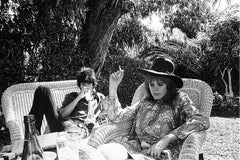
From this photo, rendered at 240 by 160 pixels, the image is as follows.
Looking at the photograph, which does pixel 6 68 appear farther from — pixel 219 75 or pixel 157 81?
pixel 219 75

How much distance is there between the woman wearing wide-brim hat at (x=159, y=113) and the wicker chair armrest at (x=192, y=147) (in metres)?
0.09

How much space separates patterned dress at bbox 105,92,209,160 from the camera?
7.61 feet

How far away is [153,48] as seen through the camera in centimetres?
1102

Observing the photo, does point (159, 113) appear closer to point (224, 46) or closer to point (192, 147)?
point (192, 147)

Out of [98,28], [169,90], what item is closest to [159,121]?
[169,90]

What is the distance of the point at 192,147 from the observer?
2129 millimetres

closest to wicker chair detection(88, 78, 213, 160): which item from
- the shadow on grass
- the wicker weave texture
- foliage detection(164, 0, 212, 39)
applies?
the wicker weave texture

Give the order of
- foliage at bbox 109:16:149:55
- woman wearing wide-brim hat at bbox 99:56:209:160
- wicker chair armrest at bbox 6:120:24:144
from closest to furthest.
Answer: woman wearing wide-brim hat at bbox 99:56:209:160 < wicker chair armrest at bbox 6:120:24:144 < foliage at bbox 109:16:149:55

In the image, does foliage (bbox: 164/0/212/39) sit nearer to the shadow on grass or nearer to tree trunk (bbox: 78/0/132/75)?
the shadow on grass

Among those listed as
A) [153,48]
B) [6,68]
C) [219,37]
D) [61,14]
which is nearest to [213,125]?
[219,37]

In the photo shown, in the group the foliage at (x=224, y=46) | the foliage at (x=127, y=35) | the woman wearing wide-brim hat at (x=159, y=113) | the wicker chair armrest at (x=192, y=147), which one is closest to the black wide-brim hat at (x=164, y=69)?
the woman wearing wide-brim hat at (x=159, y=113)

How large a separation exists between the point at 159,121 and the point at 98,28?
3.39 meters

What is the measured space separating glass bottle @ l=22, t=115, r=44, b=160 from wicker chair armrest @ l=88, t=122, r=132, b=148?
2.46ft

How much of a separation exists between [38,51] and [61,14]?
33.2 inches
